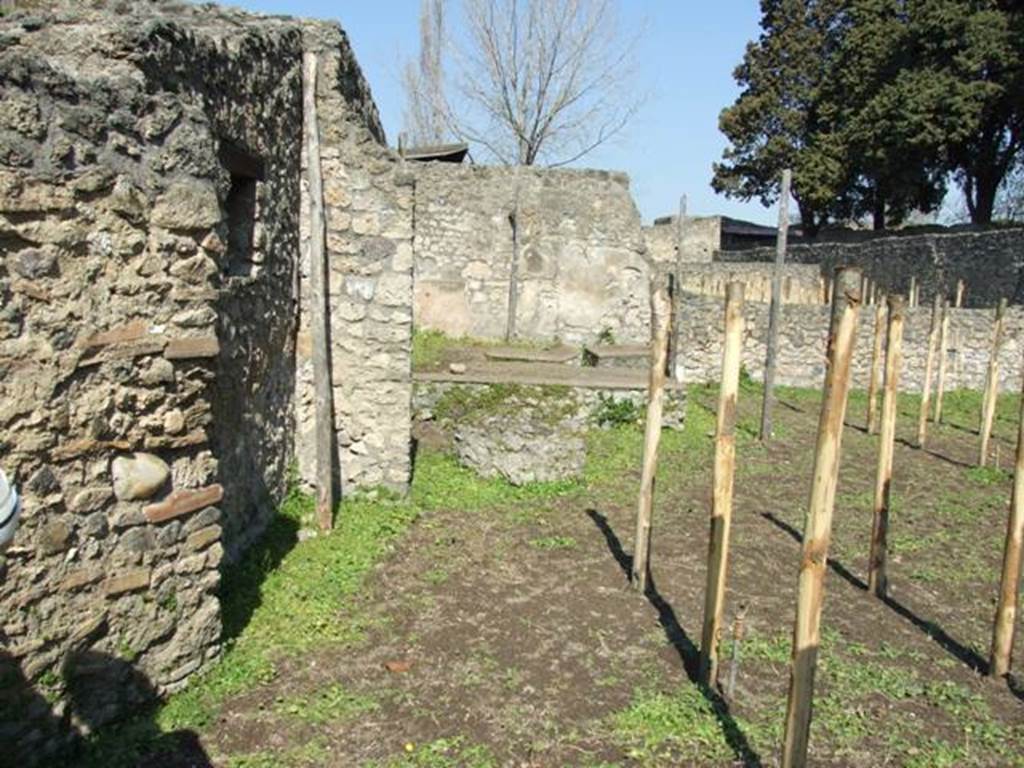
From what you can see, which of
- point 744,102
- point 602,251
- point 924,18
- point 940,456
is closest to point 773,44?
point 744,102

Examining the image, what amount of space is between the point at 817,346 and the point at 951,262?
8.07 metres

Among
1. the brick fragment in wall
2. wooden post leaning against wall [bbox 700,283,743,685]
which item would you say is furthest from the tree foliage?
the brick fragment in wall

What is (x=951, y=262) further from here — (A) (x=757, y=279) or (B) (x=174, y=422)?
(B) (x=174, y=422)

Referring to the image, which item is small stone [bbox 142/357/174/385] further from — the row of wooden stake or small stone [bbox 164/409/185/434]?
the row of wooden stake

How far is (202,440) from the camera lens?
4070mm

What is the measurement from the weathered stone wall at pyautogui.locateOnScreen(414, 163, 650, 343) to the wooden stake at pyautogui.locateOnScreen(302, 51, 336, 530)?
8.39 m

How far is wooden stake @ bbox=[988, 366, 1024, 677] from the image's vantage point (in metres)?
4.53

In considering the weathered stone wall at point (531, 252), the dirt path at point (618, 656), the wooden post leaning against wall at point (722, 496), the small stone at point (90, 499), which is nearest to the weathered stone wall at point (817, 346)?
the weathered stone wall at point (531, 252)

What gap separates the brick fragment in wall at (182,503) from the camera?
12.7 feet

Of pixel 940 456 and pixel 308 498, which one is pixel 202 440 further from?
pixel 940 456

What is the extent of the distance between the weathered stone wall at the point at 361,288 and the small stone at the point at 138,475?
9.36 feet

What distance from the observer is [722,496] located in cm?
439

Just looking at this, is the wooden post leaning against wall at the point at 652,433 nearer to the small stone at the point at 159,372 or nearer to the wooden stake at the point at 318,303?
the wooden stake at the point at 318,303

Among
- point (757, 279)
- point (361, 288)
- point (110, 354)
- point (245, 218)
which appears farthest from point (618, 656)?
point (757, 279)
